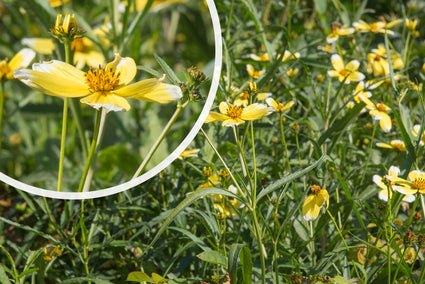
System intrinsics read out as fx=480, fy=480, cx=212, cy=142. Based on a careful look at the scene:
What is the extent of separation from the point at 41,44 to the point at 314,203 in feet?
1.70

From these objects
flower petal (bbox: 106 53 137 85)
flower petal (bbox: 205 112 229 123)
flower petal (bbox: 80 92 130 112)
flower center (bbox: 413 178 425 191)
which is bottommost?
flower center (bbox: 413 178 425 191)

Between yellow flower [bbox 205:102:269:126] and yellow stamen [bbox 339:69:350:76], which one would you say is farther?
yellow stamen [bbox 339:69:350:76]

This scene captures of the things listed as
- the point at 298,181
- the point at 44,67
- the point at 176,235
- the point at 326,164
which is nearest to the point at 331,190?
the point at 326,164

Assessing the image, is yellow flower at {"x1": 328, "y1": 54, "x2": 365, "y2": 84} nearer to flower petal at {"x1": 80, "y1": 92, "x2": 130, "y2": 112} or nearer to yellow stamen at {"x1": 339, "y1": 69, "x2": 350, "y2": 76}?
yellow stamen at {"x1": 339, "y1": 69, "x2": 350, "y2": 76}

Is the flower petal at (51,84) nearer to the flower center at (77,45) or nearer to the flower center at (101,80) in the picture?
the flower center at (101,80)

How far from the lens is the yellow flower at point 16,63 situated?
775mm

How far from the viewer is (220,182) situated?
0.84 m

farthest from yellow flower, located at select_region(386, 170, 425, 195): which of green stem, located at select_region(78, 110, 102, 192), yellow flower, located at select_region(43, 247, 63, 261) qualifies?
yellow flower, located at select_region(43, 247, 63, 261)

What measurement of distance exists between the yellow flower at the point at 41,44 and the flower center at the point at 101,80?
146mm

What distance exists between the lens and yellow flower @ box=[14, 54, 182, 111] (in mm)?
648

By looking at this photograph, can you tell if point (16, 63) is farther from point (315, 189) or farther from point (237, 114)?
point (315, 189)

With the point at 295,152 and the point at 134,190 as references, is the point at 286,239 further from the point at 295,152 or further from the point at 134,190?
the point at 134,190

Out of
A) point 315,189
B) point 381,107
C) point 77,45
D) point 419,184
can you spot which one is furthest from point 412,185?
point 77,45

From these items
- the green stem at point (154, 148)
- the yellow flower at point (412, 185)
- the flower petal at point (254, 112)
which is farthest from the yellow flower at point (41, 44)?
the yellow flower at point (412, 185)
